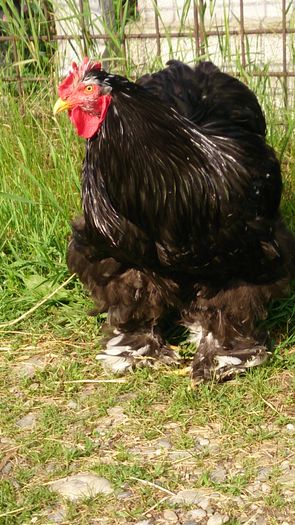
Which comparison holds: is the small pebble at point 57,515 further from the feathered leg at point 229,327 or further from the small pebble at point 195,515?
the feathered leg at point 229,327

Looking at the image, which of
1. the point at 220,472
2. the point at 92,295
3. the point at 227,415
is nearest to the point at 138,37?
the point at 92,295

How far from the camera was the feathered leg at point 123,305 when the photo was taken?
11.5ft

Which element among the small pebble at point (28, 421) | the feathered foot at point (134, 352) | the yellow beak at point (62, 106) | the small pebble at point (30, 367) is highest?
the yellow beak at point (62, 106)

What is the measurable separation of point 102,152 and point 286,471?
1369 millimetres

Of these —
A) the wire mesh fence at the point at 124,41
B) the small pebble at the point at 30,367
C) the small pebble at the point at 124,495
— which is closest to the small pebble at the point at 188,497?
the small pebble at the point at 124,495

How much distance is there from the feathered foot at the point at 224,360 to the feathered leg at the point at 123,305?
7.5 inches

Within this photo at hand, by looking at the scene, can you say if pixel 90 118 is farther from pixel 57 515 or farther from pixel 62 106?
pixel 57 515

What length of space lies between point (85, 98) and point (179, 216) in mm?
577

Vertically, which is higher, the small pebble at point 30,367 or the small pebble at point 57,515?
the small pebble at point 30,367

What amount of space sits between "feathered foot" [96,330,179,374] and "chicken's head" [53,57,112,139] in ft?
3.51

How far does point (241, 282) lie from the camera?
11.3ft

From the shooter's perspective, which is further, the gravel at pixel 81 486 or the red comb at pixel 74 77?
the red comb at pixel 74 77

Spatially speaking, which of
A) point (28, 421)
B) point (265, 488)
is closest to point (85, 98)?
point (28, 421)

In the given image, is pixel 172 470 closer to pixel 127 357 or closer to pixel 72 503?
pixel 72 503
